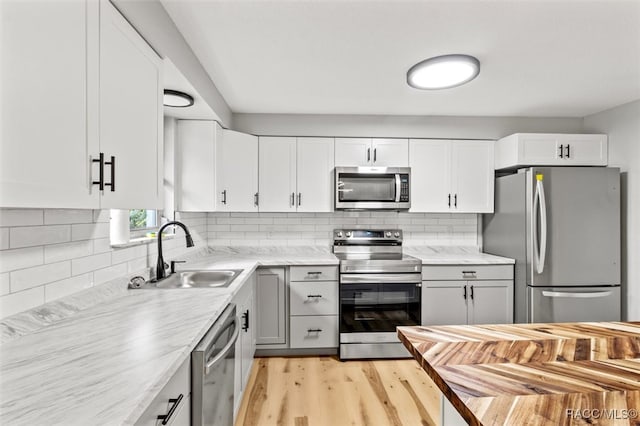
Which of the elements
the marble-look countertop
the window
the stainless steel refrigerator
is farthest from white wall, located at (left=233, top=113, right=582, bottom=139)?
the window

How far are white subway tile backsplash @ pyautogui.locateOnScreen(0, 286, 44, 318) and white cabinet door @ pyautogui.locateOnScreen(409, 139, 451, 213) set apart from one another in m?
3.00

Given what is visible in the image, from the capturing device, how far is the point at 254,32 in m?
1.83

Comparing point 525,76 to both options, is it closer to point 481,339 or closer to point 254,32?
point 254,32

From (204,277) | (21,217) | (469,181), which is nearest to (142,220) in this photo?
(204,277)

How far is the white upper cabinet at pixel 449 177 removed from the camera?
3348 mm

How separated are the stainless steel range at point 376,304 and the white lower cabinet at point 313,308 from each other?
0.29 feet

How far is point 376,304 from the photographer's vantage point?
9.62ft

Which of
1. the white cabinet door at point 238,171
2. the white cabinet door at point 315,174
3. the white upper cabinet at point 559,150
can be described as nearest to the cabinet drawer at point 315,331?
the white cabinet door at point 315,174

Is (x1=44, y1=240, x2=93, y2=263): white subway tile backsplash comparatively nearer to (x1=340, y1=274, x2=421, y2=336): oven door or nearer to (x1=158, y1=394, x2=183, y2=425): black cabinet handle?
(x1=158, y1=394, x2=183, y2=425): black cabinet handle

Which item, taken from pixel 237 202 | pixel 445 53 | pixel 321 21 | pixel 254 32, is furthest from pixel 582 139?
pixel 237 202

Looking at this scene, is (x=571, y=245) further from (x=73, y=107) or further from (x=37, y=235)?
(x=37, y=235)

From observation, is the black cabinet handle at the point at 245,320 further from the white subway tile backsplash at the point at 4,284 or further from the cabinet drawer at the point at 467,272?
the cabinet drawer at the point at 467,272

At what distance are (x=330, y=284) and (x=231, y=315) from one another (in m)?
1.38

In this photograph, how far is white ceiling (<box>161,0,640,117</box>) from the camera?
1.62 metres
